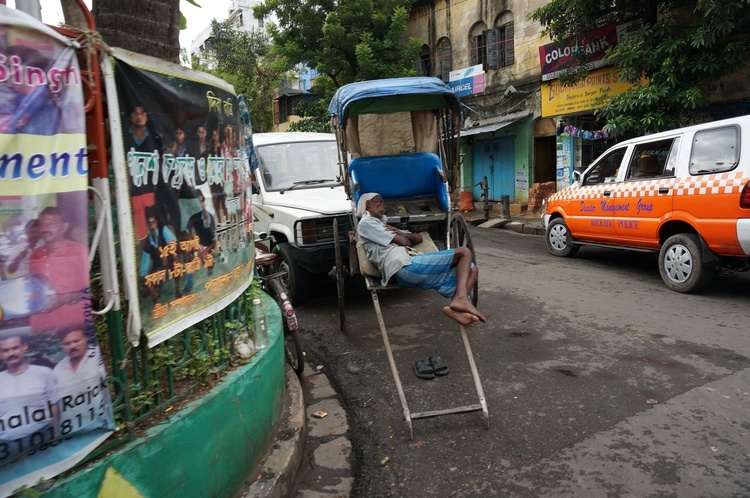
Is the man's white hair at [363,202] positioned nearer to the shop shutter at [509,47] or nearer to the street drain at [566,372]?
the street drain at [566,372]

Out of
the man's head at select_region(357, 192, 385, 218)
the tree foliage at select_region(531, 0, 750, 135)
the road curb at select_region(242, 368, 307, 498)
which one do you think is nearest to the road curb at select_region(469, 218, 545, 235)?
the tree foliage at select_region(531, 0, 750, 135)


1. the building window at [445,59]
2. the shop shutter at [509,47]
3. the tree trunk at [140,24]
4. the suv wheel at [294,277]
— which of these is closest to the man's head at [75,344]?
the tree trunk at [140,24]

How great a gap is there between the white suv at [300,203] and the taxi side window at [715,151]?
4144 millimetres

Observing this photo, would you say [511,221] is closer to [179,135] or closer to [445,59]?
[445,59]

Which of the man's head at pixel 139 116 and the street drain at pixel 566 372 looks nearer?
the man's head at pixel 139 116

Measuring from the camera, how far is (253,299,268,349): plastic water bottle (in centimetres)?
325

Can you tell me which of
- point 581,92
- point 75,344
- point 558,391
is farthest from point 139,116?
point 581,92

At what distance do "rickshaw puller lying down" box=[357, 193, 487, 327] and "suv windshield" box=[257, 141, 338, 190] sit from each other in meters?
2.49

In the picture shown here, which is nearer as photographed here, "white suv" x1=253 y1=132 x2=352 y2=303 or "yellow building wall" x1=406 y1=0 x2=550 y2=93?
"white suv" x1=253 y1=132 x2=352 y2=303

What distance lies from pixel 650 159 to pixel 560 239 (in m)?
2.19

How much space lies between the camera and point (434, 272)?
13.7 ft

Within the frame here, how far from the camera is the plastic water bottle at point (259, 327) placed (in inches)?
128

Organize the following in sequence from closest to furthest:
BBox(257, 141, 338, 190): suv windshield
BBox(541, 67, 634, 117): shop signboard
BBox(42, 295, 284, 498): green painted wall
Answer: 1. BBox(42, 295, 284, 498): green painted wall
2. BBox(257, 141, 338, 190): suv windshield
3. BBox(541, 67, 634, 117): shop signboard

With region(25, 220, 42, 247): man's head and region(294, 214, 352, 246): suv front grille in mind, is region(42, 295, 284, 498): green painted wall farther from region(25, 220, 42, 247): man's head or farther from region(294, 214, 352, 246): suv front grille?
region(294, 214, 352, 246): suv front grille
